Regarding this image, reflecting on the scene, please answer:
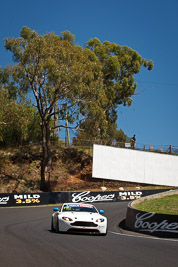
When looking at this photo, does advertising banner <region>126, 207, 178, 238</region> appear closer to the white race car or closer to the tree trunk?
the white race car

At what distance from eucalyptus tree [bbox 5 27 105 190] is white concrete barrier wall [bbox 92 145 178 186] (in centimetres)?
618

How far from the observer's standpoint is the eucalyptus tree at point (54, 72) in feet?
123

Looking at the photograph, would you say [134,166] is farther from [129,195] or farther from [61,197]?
[61,197]

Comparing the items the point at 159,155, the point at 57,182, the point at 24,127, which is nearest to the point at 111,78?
the point at 159,155

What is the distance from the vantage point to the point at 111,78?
2274 inches

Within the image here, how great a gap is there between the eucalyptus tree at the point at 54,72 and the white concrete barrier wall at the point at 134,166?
6.18 metres

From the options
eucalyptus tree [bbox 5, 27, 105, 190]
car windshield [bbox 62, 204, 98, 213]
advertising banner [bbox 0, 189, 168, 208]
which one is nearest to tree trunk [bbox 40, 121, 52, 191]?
eucalyptus tree [bbox 5, 27, 105, 190]

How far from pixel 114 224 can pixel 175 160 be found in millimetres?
29114

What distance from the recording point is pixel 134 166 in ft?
147

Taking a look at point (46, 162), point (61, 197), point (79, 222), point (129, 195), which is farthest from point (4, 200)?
point (79, 222)

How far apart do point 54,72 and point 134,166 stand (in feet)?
51.6

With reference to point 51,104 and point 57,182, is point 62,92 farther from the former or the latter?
point 57,182

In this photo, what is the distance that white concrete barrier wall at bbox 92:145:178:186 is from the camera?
141 ft

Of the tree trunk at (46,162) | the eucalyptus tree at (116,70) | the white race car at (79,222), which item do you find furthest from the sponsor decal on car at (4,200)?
the eucalyptus tree at (116,70)
